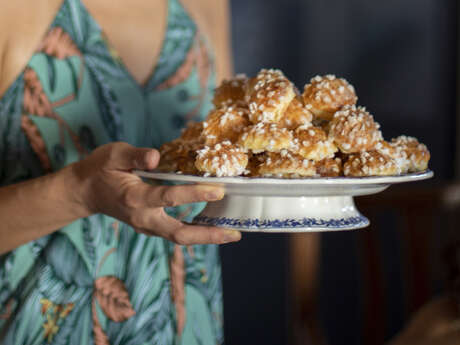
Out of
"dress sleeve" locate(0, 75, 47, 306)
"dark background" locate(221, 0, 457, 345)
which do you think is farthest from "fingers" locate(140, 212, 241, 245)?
"dark background" locate(221, 0, 457, 345)

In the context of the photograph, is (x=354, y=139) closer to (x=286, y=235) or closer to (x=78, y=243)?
(x=78, y=243)

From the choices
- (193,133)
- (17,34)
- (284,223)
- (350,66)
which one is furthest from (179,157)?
(350,66)

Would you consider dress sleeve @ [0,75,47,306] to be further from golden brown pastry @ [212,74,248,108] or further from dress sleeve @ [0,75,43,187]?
golden brown pastry @ [212,74,248,108]

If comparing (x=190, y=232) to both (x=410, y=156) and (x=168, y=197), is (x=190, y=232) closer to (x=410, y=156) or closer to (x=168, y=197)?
(x=168, y=197)

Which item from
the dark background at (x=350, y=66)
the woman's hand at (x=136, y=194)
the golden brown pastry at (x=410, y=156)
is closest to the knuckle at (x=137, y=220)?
the woman's hand at (x=136, y=194)

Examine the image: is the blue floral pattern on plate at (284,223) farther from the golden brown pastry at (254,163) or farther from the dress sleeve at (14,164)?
the dress sleeve at (14,164)

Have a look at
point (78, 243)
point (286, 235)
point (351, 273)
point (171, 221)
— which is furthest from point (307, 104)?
point (351, 273)
